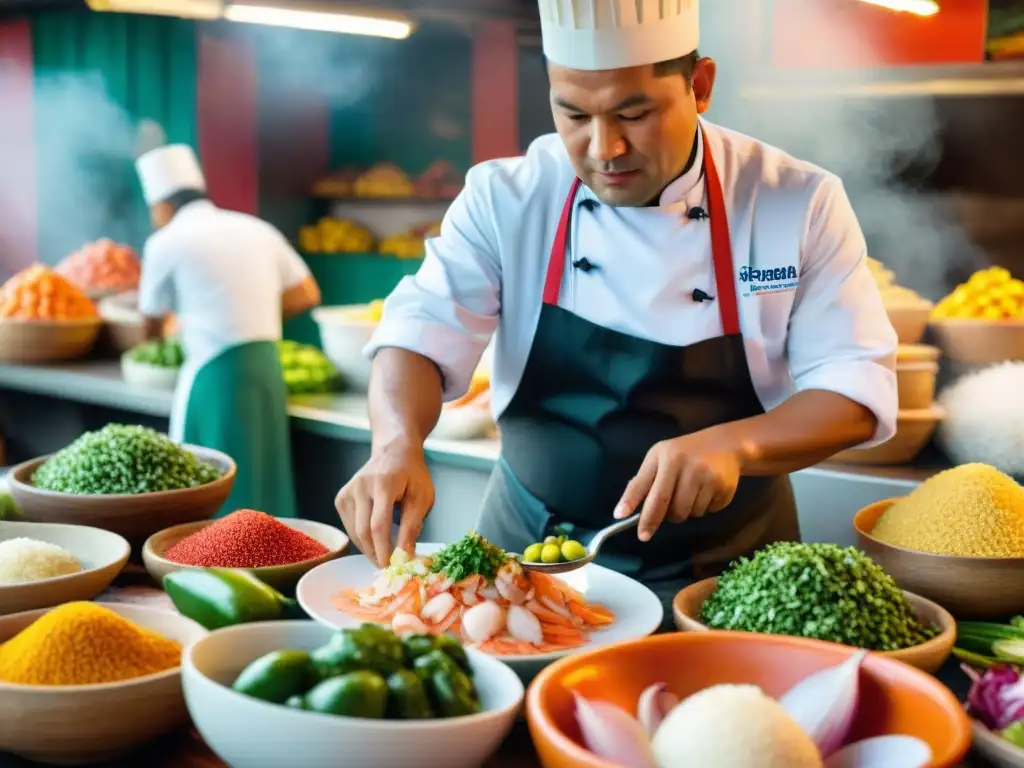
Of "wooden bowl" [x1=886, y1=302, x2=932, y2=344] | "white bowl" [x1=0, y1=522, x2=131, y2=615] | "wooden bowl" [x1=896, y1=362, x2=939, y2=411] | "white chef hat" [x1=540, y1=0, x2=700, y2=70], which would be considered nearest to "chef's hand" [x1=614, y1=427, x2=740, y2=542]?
"white chef hat" [x1=540, y1=0, x2=700, y2=70]

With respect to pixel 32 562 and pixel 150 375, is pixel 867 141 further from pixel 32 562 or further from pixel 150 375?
pixel 32 562

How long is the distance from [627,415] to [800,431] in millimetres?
351

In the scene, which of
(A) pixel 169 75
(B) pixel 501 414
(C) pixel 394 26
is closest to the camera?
(B) pixel 501 414

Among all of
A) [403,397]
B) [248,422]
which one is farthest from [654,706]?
[248,422]

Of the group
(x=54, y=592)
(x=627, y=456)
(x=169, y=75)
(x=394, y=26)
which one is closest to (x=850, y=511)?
(x=627, y=456)

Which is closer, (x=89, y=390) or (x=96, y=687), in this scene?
(x=96, y=687)

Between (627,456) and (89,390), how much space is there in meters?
3.45

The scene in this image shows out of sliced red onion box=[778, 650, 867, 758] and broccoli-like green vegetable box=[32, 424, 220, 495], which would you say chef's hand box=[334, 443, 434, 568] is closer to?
broccoli-like green vegetable box=[32, 424, 220, 495]

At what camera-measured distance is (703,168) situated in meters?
2.16

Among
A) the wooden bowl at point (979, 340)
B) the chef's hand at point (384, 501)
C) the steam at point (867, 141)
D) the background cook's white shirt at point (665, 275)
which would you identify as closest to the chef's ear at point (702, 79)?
the background cook's white shirt at point (665, 275)

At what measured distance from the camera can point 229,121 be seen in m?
7.95

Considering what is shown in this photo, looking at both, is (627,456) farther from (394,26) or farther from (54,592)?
(394,26)

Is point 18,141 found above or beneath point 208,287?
above

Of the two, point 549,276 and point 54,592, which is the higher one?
point 549,276
